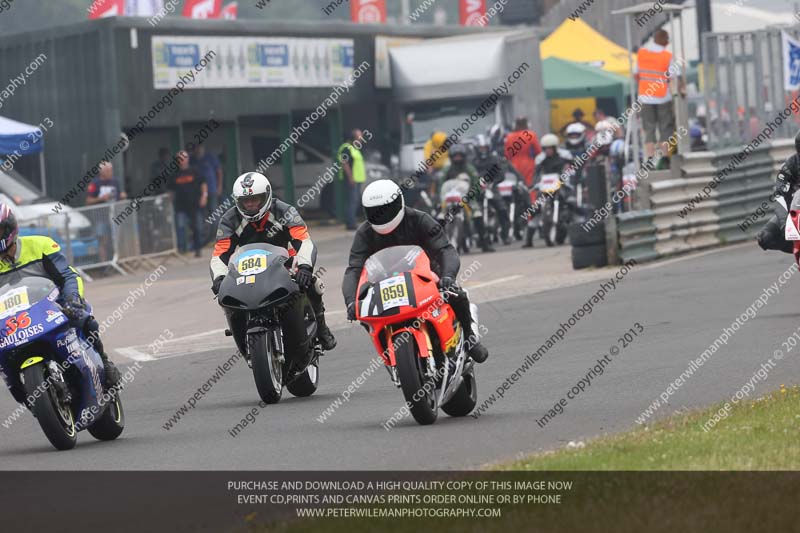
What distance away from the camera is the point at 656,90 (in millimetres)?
21484

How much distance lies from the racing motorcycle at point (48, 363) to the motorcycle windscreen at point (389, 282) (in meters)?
1.83

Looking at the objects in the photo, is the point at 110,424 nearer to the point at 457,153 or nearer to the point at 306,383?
the point at 306,383

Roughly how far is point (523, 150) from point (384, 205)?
18.1 meters

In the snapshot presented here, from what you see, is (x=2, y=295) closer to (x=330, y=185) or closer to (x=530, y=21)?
(x=330, y=185)

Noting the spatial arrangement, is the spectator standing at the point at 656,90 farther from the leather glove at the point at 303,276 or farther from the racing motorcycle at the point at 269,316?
the leather glove at the point at 303,276

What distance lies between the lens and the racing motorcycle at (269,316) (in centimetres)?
1117

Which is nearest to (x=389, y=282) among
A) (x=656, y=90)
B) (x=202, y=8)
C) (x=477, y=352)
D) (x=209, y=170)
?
(x=477, y=352)

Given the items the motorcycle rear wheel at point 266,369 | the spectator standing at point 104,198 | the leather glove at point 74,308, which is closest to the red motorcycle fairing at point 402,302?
the motorcycle rear wheel at point 266,369

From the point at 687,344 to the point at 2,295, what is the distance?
19.4 ft

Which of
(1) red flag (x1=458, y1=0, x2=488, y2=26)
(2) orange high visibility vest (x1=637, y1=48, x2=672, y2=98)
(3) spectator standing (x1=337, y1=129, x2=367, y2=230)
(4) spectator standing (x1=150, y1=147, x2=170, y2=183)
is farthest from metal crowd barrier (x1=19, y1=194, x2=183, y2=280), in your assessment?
(1) red flag (x1=458, y1=0, x2=488, y2=26)

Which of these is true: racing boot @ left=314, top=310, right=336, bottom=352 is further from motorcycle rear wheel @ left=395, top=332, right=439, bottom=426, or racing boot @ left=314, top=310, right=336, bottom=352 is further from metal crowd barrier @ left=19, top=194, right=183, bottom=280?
metal crowd barrier @ left=19, top=194, right=183, bottom=280

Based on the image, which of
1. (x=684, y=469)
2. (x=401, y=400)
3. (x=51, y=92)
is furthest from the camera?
(x=51, y=92)

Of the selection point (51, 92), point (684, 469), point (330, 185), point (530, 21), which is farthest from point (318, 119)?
point (530, 21)

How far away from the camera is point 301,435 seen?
385 inches
